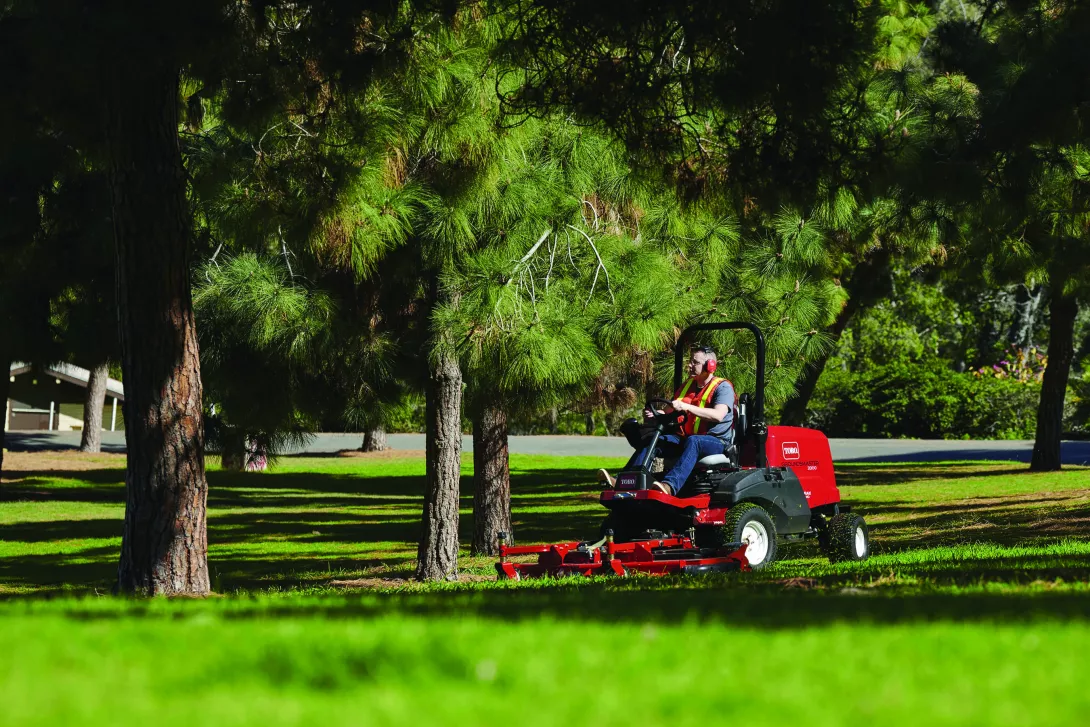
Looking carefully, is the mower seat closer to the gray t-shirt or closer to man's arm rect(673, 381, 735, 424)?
the gray t-shirt

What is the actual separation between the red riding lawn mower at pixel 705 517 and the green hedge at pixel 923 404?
29.3 meters

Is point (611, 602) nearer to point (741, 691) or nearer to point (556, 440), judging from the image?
point (741, 691)

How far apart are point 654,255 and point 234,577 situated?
593 cm

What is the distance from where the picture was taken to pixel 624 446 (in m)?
38.4

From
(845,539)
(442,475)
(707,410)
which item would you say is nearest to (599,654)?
(707,410)

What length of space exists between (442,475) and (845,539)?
4217mm

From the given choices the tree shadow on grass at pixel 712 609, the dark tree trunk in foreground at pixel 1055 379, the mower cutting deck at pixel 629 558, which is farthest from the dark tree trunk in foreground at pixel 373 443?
the tree shadow on grass at pixel 712 609

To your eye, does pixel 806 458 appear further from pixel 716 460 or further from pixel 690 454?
pixel 690 454

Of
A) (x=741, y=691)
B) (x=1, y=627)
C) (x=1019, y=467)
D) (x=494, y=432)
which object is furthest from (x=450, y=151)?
(x=1019, y=467)

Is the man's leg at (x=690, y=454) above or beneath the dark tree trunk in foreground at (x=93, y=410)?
beneath

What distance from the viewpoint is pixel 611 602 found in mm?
6098

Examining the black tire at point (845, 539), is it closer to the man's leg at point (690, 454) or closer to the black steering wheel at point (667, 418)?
the man's leg at point (690, 454)

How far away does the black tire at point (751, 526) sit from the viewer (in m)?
9.99

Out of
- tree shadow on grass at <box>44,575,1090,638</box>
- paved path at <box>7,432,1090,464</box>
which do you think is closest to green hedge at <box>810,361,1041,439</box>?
paved path at <box>7,432,1090,464</box>
